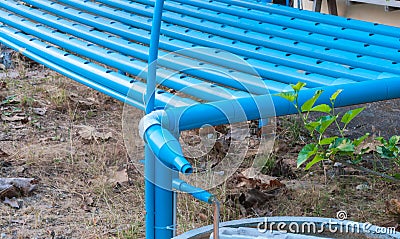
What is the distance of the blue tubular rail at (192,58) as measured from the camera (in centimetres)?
181

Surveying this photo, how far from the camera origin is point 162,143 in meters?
1.60

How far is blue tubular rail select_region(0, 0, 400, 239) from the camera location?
181cm

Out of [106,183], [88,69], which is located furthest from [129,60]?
[106,183]

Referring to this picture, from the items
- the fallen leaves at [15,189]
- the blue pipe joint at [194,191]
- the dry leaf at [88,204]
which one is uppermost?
the fallen leaves at [15,189]

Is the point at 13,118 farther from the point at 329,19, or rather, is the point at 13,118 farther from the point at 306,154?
the point at 306,154

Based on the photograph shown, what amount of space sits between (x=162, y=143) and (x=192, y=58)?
3.69 feet

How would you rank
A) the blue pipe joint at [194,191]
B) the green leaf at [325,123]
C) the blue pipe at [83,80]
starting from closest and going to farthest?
the blue pipe joint at [194,191]
the green leaf at [325,123]
the blue pipe at [83,80]

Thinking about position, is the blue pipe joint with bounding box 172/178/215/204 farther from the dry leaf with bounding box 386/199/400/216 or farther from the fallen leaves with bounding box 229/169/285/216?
the dry leaf with bounding box 386/199/400/216

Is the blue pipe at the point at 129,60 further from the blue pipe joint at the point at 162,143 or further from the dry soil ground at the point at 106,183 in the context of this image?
the blue pipe joint at the point at 162,143

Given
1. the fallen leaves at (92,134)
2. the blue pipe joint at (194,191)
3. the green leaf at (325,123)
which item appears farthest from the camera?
the fallen leaves at (92,134)

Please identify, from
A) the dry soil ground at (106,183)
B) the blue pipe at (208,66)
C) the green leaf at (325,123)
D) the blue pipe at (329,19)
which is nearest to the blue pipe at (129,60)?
the blue pipe at (208,66)

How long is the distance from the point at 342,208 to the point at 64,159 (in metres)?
1.29

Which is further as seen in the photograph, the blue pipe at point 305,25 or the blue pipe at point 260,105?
the blue pipe at point 305,25

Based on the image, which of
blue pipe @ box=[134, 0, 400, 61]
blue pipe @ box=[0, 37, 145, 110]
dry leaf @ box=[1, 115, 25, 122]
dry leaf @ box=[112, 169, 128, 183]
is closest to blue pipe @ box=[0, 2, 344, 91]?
blue pipe @ box=[0, 37, 145, 110]
